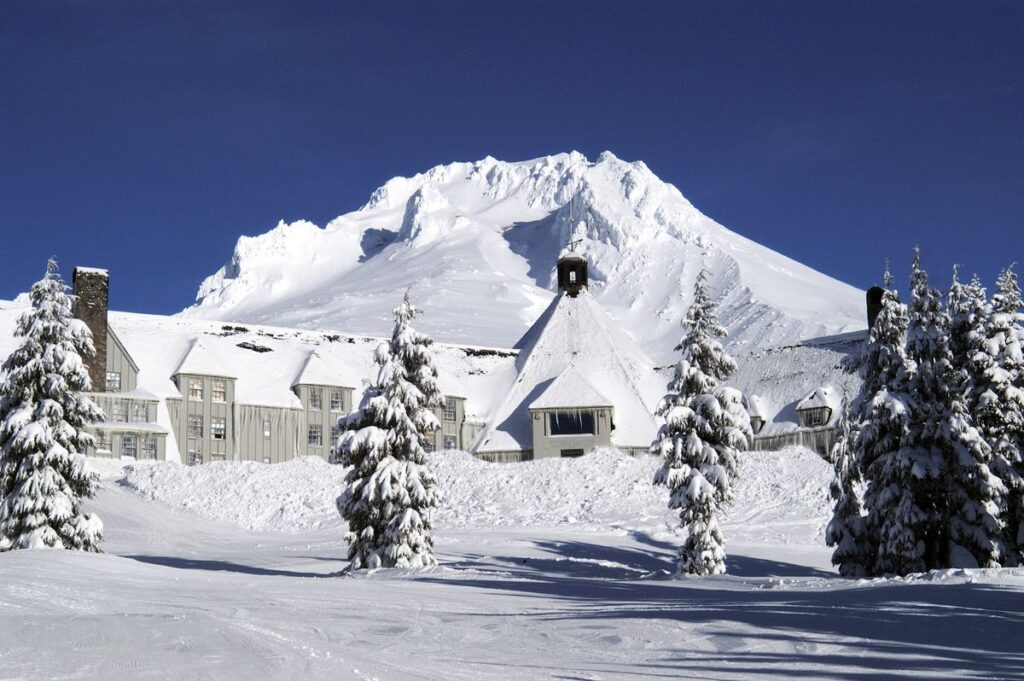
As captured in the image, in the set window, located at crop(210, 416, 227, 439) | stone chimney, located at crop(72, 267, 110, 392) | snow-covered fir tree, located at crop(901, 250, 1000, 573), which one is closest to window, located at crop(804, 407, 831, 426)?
snow-covered fir tree, located at crop(901, 250, 1000, 573)

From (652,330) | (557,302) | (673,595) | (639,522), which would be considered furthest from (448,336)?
(673,595)

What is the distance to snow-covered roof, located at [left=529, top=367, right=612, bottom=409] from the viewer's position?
2389 inches

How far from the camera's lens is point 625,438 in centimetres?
6078

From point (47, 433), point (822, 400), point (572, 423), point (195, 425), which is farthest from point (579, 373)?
point (47, 433)

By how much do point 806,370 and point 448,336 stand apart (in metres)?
111

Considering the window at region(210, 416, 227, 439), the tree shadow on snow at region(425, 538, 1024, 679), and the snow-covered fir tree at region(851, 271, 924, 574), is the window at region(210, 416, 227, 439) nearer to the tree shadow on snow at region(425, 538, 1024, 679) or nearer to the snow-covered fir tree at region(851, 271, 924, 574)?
the snow-covered fir tree at region(851, 271, 924, 574)

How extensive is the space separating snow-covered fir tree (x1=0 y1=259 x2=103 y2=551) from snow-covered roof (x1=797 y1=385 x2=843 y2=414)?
38075 mm

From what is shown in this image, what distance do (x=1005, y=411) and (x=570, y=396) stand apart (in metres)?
27.3

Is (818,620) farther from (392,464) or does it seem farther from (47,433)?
(47,433)

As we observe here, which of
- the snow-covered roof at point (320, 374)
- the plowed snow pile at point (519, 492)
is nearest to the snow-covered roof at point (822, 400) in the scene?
the plowed snow pile at point (519, 492)

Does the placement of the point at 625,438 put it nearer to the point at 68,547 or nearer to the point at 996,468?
the point at 996,468

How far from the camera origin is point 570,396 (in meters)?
61.2

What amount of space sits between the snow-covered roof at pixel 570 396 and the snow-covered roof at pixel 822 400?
10.2 metres

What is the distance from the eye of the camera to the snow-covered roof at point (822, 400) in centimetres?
5997
